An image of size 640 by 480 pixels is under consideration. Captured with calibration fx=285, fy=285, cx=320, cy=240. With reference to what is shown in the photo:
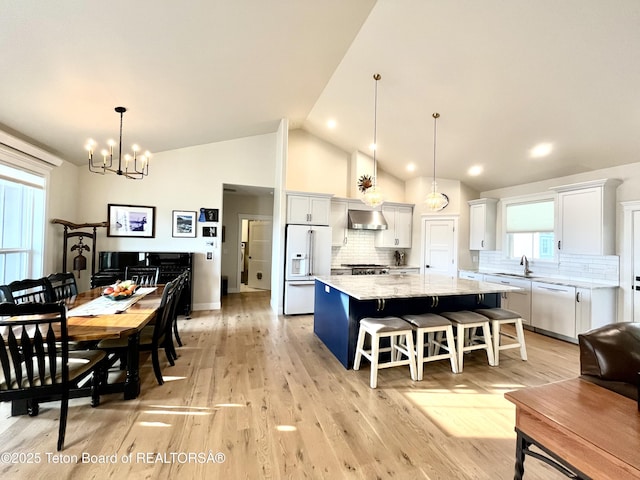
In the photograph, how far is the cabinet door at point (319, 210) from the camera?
544 centimetres

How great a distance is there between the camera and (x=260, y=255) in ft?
26.9

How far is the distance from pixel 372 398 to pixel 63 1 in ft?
12.5

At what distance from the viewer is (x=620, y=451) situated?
0.94 metres

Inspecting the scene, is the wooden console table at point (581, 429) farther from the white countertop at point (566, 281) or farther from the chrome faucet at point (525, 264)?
the chrome faucet at point (525, 264)

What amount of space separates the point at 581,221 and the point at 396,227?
3.04 meters

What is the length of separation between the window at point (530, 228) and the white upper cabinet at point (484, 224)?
233 mm

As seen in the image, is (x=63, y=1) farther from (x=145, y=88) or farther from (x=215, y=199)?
(x=215, y=199)

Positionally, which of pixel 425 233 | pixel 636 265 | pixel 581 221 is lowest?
pixel 636 265

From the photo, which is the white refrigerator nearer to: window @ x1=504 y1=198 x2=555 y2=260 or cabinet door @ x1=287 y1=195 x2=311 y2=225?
cabinet door @ x1=287 y1=195 x2=311 y2=225

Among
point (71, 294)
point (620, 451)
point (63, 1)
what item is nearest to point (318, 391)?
point (620, 451)

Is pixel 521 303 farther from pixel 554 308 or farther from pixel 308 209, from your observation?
pixel 308 209

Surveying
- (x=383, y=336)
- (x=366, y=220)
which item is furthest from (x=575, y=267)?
(x=383, y=336)

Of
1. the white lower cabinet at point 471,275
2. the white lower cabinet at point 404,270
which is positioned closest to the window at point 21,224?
the white lower cabinet at point 404,270

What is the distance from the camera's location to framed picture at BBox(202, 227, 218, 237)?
534 centimetres
